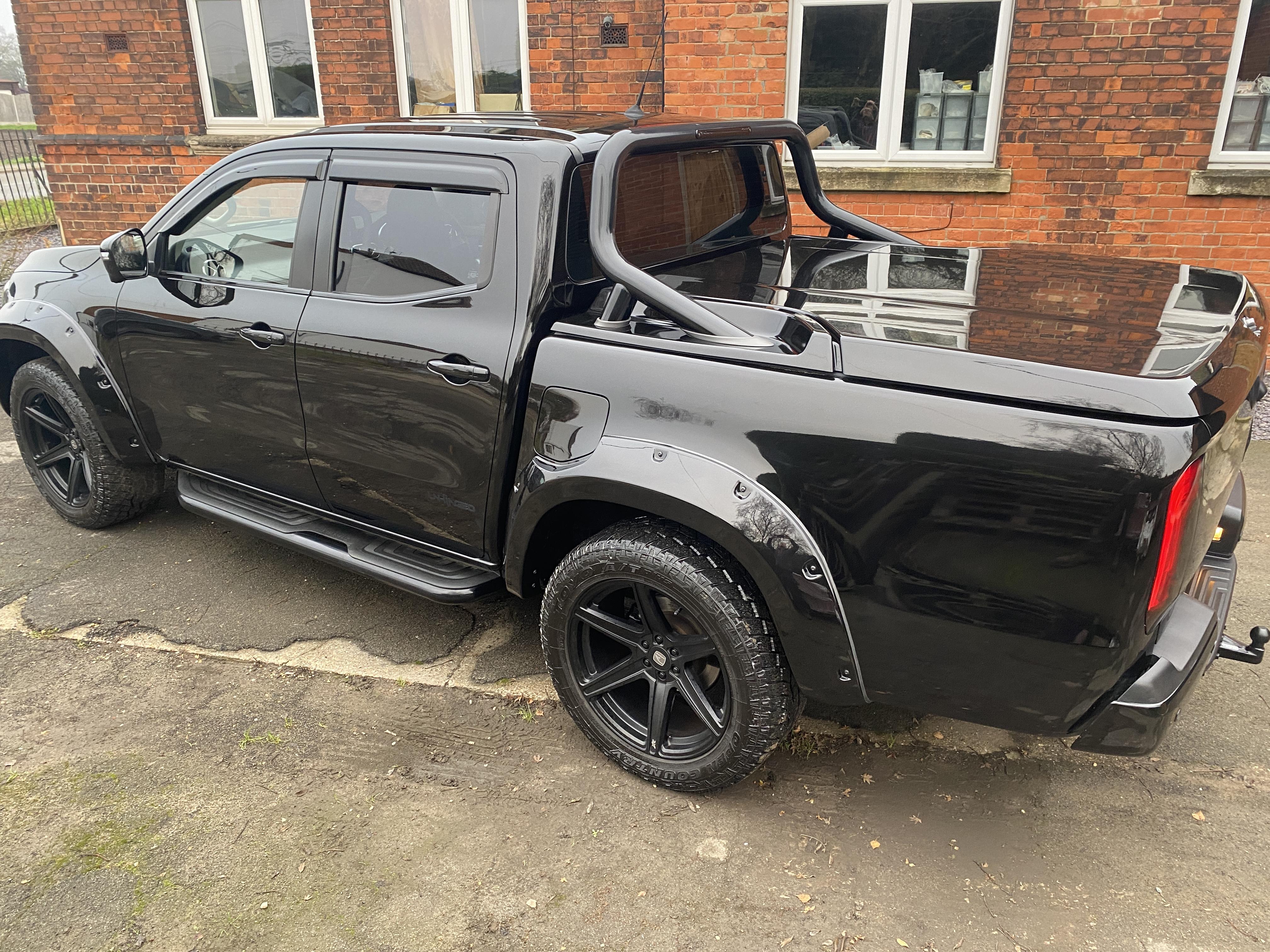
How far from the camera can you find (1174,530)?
1.91 meters

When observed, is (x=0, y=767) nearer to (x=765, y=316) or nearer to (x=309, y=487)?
(x=309, y=487)

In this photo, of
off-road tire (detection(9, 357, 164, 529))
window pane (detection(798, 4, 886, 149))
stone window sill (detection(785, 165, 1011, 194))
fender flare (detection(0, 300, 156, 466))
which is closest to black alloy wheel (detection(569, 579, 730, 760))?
fender flare (detection(0, 300, 156, 466))

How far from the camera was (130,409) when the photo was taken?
3816mm

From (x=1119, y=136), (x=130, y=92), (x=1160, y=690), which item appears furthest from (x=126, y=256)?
(x=1119, y=136)

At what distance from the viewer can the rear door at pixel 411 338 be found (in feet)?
8.96

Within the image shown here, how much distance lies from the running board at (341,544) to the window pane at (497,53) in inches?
184

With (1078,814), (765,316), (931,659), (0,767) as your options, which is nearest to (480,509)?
(765,316)

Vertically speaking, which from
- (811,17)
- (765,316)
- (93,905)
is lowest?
(93,905)

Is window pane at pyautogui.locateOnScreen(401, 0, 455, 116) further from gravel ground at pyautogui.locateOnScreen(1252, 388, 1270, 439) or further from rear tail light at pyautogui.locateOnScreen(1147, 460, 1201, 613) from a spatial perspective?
rear tail light at pyautogui.locateOnScreen(1147, 460, 1201, 613)

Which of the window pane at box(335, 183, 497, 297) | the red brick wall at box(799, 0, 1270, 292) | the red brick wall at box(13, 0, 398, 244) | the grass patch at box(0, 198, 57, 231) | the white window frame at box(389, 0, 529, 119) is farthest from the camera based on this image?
the grass patch at box(0, 198, 57, 231)

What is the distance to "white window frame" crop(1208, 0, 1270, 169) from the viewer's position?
5691 mm

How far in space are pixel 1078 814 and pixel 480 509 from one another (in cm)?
200

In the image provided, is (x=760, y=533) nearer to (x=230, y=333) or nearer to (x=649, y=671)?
(x=649, y=671)

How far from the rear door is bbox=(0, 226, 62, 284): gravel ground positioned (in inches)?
324
